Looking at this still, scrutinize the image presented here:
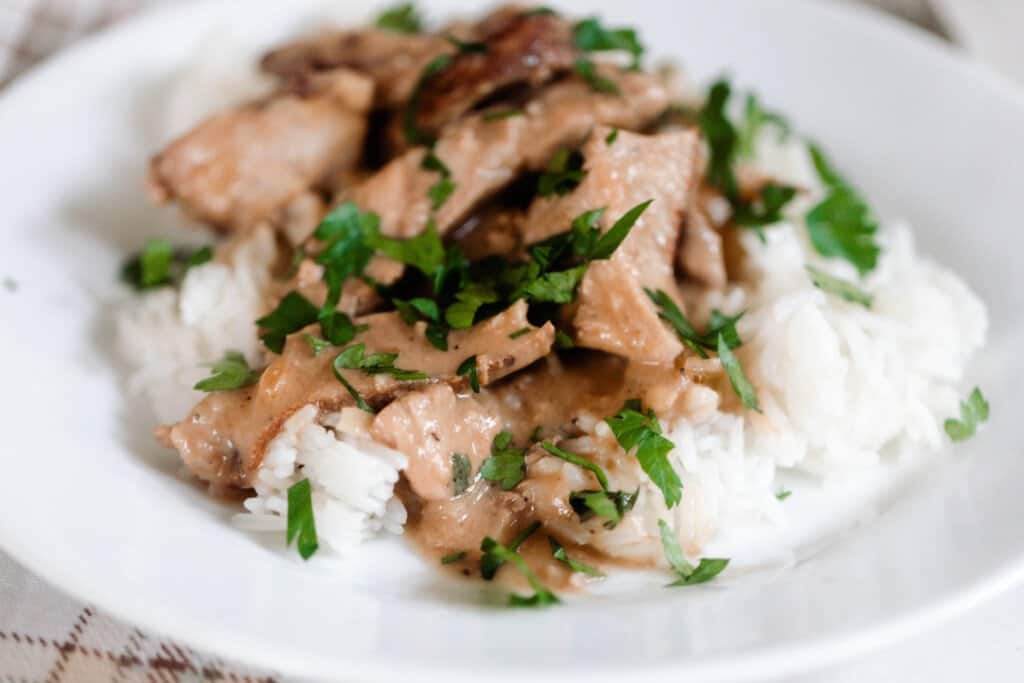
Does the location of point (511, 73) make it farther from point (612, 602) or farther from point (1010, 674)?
point (1010, 674)

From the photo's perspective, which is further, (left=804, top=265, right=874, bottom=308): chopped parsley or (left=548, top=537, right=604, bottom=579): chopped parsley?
(left=804, top=265, right=874, bottom=308): chopped parsley

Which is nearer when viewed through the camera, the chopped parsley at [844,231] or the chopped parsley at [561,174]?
the chopped parsley at [561,174]

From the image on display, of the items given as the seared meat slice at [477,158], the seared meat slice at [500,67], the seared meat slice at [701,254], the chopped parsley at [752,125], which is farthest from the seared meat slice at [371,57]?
the chopped parsley at [752,125]

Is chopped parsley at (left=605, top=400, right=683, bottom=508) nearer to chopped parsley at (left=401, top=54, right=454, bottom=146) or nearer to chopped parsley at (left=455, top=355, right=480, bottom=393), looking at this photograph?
chopped parsley at (left=455, top=355, right=480, bottom=393)

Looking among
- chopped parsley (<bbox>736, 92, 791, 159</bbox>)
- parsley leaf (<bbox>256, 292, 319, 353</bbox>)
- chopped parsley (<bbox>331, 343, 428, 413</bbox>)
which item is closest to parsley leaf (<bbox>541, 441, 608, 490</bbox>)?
chopped parsley (<bbox>331, 343, 428, 413</bbox>)

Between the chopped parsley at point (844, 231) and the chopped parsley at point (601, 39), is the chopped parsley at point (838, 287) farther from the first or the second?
the chopped parsley at point (601, 39)

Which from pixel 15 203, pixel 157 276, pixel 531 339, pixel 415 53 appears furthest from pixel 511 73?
pixel 15 203

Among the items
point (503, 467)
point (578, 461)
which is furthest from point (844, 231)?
point (503, 467)
